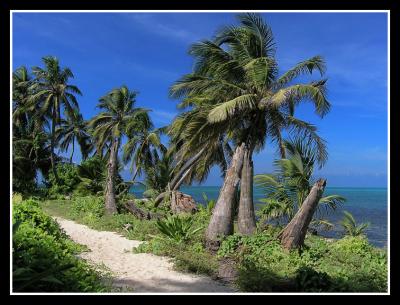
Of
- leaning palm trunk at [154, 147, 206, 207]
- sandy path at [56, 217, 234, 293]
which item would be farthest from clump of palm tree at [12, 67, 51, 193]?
sandy path at [56, 217, 234, 293]

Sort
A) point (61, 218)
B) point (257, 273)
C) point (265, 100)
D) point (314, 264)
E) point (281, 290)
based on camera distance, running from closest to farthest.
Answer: point (281, 290) < point (257, 273) < point (314, 264) < point (265, 100) < point (61, 218)

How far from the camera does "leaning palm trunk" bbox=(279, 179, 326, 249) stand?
12.3 m

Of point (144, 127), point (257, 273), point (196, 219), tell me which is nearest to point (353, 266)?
point (257, 273)

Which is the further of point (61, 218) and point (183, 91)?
point (61, 218)

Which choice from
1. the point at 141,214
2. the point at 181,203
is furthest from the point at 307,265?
the point at 181,203

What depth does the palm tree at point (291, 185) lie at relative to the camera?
48.2 ft

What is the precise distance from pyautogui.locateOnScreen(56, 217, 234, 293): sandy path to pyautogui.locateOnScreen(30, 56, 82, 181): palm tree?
21.8 meters

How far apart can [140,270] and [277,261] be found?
3.89 m

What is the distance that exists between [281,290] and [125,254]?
17.2ft

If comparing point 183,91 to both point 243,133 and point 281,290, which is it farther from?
point 281,290

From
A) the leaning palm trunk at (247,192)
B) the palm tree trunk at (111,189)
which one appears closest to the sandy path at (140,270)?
the leaning palm trunk at (247,192)

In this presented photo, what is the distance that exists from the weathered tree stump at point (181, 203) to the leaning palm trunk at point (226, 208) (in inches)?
336

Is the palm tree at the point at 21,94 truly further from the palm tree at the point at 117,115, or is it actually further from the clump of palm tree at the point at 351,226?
the clump of palm tree at the point at 351,226

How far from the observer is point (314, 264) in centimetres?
1151
